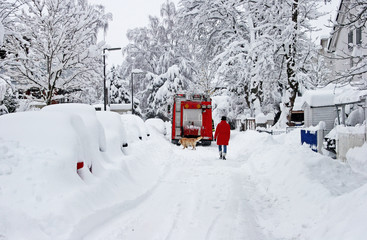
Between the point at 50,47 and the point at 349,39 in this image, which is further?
the point at 349,39

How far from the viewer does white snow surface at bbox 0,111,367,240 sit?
13.4 feet

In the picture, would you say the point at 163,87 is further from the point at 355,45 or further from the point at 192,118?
the point at 355,45

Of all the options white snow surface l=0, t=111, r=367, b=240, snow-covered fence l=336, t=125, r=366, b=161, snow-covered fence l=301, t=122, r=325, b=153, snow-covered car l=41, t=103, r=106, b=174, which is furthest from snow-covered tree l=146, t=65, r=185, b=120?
white snow surface l=0, t=111, r=367, b=240

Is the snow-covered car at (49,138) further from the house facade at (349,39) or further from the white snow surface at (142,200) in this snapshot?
the house facade at (349,39)

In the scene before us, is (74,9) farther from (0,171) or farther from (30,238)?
(30,238)

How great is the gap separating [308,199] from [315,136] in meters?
8.79

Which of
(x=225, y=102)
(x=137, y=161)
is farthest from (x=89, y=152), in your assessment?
(x=225, y=102)

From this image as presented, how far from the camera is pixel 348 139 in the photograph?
11.3 meters

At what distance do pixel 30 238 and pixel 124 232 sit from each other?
4.67 feet

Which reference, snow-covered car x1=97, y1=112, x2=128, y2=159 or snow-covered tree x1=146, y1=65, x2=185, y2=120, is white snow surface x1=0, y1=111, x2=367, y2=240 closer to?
snow-covered car x1=97, y1=112, x2=128, y2=159

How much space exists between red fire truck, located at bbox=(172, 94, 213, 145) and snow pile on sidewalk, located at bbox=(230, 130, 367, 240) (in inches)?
407

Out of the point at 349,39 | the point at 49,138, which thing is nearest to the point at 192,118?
the point at 349,39

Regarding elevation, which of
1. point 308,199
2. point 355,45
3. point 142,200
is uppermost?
point 355,45

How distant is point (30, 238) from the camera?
370 centimetres
